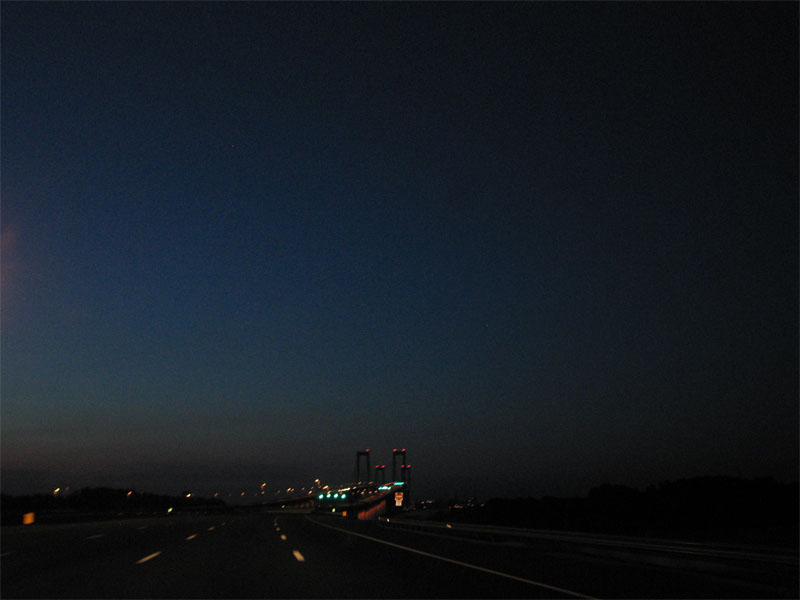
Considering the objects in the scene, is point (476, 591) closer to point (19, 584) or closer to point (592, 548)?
point (19, 584)

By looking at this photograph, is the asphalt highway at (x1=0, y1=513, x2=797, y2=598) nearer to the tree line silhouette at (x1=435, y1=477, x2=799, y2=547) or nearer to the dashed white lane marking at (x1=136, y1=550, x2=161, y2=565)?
the dashed white lane marking at (x1=136, y1=550, x2=161, y2=565)

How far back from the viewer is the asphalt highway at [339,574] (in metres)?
12.3

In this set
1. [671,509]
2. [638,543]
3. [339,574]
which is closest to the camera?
[339,574]

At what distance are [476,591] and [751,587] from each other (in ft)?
20.3

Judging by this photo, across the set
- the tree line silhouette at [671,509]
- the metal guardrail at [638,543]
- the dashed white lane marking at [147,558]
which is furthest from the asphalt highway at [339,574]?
the tree line silhouette at [671,509]

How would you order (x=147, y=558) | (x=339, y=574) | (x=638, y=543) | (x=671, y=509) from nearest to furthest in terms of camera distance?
(x=339, y=574) → (x=147, y=558) → (x=638, y=543) → (x=671, y=509)

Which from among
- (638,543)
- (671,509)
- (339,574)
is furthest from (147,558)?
(671,509)

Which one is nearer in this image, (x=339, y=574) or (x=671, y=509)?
(x=339, y=574)

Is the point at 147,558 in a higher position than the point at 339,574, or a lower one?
higher

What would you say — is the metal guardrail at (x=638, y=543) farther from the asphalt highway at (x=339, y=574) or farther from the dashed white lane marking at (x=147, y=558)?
the dashed white lane marking at (x=147, y=558)

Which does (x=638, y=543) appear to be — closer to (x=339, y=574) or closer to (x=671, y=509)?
(x=339, y=574)

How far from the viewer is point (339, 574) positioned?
14820 millimetres

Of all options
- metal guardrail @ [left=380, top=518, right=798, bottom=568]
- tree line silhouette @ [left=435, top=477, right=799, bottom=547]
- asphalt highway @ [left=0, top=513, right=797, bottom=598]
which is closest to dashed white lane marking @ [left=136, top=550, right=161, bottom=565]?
asphalt highway @ [left=0, top=513, right=797, bottom=598]

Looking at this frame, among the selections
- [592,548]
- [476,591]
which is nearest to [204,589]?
[476,591]
